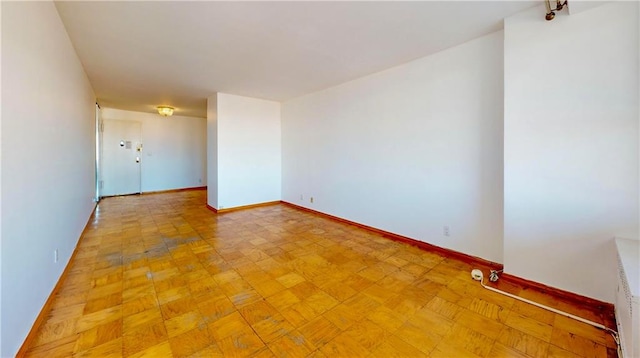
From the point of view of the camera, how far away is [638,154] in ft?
5.62

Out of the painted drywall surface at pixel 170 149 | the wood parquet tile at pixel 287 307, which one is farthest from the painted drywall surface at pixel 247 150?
the painted drywall surface at pixel 170 149

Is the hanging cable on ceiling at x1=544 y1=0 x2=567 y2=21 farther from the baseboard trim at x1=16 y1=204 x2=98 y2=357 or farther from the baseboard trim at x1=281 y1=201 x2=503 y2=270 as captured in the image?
the baseboard trim at x1=16 y1=204 x2=98 y2=357

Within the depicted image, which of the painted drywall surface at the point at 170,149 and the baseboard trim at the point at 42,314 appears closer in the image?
the baseboard trim at the point at 42,314

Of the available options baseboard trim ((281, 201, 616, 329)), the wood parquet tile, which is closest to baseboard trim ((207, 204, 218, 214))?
the wood parquet tile

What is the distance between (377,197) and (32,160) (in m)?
3.49

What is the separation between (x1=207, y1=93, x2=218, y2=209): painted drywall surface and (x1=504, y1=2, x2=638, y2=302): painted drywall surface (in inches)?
181

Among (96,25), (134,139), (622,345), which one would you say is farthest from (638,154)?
(134,139)

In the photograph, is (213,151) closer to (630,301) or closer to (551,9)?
(551,9)

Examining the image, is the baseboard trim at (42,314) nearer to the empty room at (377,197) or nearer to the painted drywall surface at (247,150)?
the empty room at (377,197)

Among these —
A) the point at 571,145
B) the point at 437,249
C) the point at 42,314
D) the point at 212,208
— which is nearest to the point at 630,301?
the point at 571,145

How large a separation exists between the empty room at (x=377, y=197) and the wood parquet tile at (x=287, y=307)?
0.02m

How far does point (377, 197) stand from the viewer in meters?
3.71

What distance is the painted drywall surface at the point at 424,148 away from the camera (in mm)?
2564

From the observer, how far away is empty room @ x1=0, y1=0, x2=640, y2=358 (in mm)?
1569
